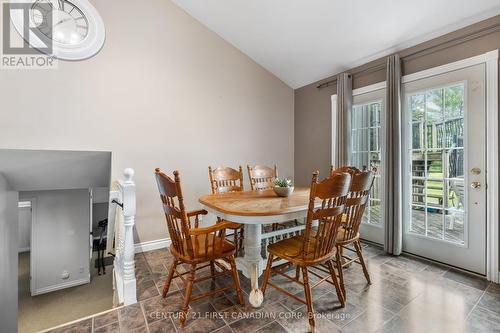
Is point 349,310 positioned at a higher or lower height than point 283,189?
lower

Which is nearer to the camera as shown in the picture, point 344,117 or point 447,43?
point 447,43

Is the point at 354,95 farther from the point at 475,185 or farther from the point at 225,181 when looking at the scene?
the point at 225,181

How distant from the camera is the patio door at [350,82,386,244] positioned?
314 cm

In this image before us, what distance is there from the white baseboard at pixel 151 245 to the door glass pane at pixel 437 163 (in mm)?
3134

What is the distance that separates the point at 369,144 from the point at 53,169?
13.8ft

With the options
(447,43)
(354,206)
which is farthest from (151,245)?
(447,43)

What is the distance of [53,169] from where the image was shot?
9.73 feet

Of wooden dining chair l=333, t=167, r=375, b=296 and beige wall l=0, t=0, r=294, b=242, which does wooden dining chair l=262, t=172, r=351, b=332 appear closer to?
wooden dining chair l=333, t=167, r=375, b=296

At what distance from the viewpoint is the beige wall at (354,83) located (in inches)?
89.4

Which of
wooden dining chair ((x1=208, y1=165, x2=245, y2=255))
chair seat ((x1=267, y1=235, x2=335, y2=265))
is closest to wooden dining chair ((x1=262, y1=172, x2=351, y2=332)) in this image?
chair seat ((x1=267, y1=235, x2=335, y2=265))

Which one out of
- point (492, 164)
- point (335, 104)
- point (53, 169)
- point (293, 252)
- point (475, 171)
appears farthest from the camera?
point (335, 104)

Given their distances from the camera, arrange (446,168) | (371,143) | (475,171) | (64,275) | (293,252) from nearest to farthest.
A: (293,252), (475,171), (446,168), (371,143), (64,275)

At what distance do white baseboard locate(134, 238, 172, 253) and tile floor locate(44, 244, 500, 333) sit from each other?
2.32 feet

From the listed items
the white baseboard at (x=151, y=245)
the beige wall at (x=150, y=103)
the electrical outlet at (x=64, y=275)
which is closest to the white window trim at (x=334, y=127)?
the beige wall at (x=150, y=103)
